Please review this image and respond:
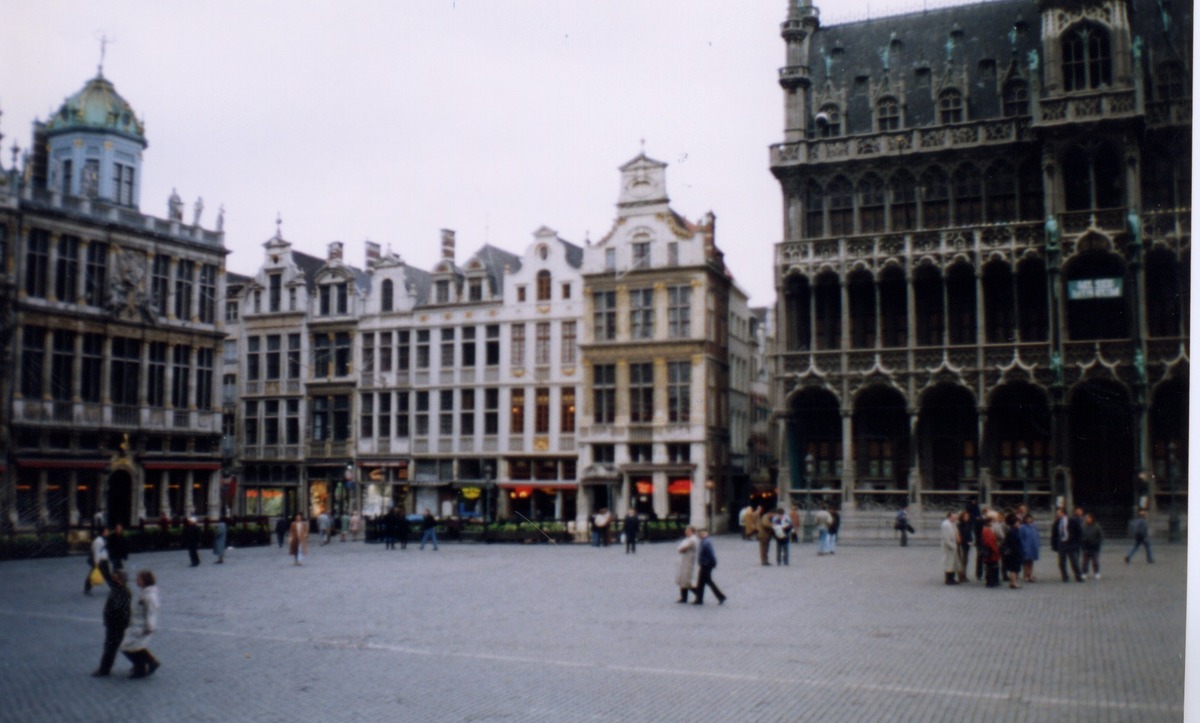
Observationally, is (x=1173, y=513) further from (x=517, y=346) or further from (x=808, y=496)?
(x=808, y=496)

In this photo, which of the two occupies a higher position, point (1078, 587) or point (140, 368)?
point (140, 368)

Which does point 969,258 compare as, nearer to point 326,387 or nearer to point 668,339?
point 668,339

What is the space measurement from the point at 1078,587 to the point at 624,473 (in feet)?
20.0

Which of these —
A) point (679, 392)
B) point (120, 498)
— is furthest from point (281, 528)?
point (679, 392)

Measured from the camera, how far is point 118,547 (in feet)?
34.2

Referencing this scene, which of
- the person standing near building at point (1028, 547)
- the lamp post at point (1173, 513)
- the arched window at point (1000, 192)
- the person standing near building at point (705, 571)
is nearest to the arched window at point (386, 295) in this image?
the person standing near building at point (705, 571)

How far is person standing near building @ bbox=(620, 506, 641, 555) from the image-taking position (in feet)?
59.9

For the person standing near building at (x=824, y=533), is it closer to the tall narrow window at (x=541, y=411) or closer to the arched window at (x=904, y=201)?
the tall narrow window at (x=541, y=411)

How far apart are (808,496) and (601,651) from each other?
1477 centimetres

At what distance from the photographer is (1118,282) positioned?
1795 cm

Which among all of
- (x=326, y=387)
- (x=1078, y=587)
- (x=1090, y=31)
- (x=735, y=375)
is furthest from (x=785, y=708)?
(x=1090, y=31)

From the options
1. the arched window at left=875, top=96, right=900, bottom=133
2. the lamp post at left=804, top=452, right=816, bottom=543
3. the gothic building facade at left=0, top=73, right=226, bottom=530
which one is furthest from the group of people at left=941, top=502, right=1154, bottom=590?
the arched window at left=875, top=96, right=900, bottom=133

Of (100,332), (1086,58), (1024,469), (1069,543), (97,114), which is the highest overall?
(1086,58)

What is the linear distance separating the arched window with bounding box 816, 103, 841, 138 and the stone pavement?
→ 11.6 metres
